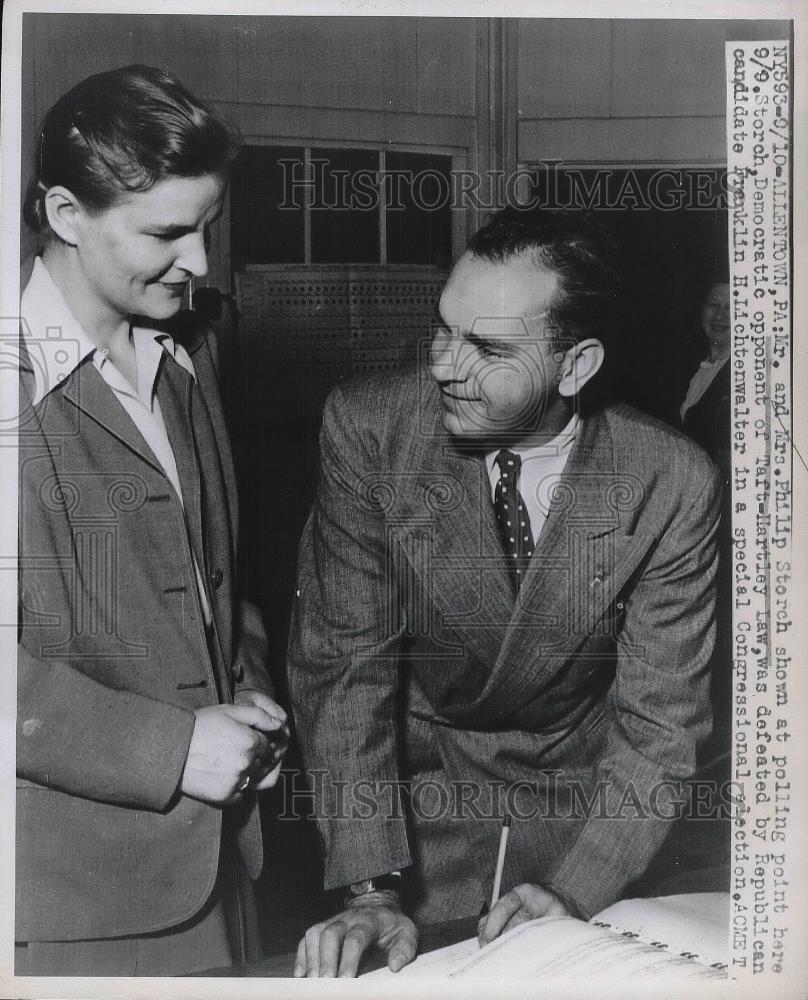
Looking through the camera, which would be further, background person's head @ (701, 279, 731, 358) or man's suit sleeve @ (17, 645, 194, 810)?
background person's head @ (701, 279, 731, 358)

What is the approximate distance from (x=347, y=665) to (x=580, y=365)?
0.58 metres

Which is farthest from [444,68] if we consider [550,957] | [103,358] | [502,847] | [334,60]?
[550,957]

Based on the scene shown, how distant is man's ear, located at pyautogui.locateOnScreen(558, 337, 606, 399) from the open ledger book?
796mm

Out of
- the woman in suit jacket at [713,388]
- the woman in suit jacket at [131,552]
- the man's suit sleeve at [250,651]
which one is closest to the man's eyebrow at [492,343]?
the woman in suit jacket at [713,388]

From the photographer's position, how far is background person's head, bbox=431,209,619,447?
1.57m

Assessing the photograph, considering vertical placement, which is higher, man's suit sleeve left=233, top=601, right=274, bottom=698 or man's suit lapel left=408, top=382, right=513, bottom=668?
man's suit lapel left=408, top=382, right=513, bottom=668

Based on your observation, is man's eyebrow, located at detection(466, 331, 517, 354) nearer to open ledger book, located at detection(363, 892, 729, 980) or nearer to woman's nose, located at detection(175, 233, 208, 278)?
woman's nose, located at detection(175, 233, 208, 278)

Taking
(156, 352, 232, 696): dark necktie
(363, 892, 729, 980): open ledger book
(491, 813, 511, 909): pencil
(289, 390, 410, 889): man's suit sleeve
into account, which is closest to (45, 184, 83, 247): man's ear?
(156, 352, 232, 696): dark necktie

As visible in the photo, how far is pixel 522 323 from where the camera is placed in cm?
156

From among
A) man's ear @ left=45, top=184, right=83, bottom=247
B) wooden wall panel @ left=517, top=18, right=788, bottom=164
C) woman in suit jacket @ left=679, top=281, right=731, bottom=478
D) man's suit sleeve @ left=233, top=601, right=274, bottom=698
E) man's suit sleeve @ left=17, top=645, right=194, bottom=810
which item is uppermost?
wooden wall panel @ left=517, top=18, right=788, bottom=164

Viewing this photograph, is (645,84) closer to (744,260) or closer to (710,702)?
(744,260)

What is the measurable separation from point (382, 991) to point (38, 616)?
0.77 metres

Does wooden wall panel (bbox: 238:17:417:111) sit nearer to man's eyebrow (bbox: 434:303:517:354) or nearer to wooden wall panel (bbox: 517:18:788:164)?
wooden wall panel (bbox: 517:18:788:164)

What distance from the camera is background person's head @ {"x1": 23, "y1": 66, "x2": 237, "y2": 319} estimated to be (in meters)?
1.53
